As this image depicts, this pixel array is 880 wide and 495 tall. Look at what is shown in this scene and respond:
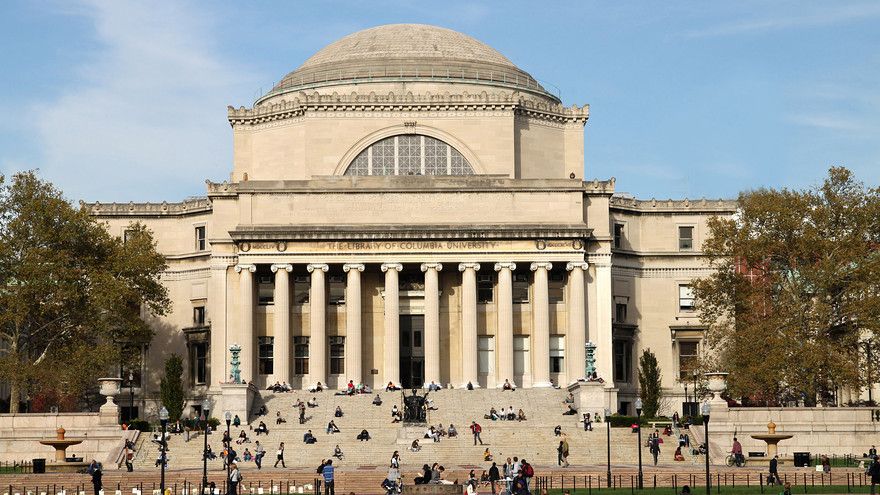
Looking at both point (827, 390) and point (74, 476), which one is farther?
point (827, 390)

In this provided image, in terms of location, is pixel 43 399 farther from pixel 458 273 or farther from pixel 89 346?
pixel 458 273

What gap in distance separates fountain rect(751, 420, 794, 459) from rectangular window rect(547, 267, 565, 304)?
29.9 m

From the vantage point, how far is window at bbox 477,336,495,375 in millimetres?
119250

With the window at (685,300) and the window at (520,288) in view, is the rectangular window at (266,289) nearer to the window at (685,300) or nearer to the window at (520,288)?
the window at (520,288)

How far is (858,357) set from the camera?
10350cm

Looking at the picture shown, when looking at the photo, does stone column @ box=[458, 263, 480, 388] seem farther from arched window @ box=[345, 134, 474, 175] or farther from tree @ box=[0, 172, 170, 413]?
tree @ box=[0, 172, 170, 413]

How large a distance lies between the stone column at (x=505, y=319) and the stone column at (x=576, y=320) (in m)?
4.01

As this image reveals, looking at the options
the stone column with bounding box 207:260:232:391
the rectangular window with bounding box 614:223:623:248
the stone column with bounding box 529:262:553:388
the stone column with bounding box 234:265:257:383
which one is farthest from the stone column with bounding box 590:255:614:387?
the stone column with bounding box 207:260:232:391

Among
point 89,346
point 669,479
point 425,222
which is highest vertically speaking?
point 425,222

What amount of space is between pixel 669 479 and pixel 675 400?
4645cm

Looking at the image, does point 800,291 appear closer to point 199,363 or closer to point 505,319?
point 505,319

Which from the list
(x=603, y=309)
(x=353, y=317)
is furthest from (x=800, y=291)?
(x=353, y=317)

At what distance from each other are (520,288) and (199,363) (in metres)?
24.0

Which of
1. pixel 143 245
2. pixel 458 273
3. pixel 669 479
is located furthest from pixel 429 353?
pixel 669 479
